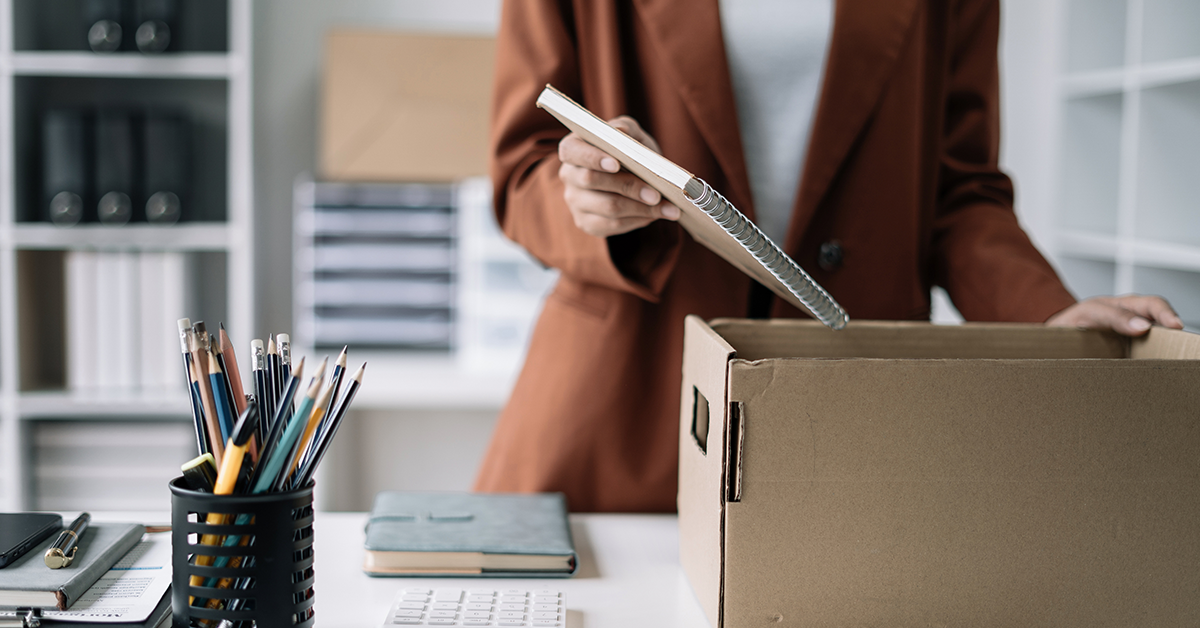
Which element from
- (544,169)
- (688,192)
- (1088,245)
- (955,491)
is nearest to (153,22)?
(544,169)

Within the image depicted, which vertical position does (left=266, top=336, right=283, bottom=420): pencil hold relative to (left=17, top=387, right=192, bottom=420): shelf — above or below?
above

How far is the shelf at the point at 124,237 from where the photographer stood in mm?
2104

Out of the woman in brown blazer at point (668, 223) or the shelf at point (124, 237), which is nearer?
the woman in brown blazer at point (668, 223)

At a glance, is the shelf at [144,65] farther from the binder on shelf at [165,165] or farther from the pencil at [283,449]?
the pencil at [283,449]

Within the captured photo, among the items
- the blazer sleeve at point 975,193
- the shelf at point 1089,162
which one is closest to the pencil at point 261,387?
the blazer sleeve at point 975,193

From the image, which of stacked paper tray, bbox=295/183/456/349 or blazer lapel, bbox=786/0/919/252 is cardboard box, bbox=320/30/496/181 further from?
blazer lapel, bbox=786/0/919/252

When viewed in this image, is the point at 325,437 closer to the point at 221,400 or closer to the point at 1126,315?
the point at 221,400

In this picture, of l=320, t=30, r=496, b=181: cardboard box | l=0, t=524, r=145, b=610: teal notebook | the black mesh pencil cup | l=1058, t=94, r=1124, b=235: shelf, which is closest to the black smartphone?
l=0, t=524, r=145, b=610: teal notebook

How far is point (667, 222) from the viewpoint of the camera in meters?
0.89

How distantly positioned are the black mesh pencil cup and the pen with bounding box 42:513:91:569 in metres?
0.12

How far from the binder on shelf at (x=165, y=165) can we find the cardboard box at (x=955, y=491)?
6.30 ft

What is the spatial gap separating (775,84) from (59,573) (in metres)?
0.78

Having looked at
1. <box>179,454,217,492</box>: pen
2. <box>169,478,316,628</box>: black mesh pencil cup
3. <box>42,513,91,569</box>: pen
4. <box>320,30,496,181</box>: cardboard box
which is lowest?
<box>42,513,91,569</box>: pen

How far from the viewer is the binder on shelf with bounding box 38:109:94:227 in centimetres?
205
